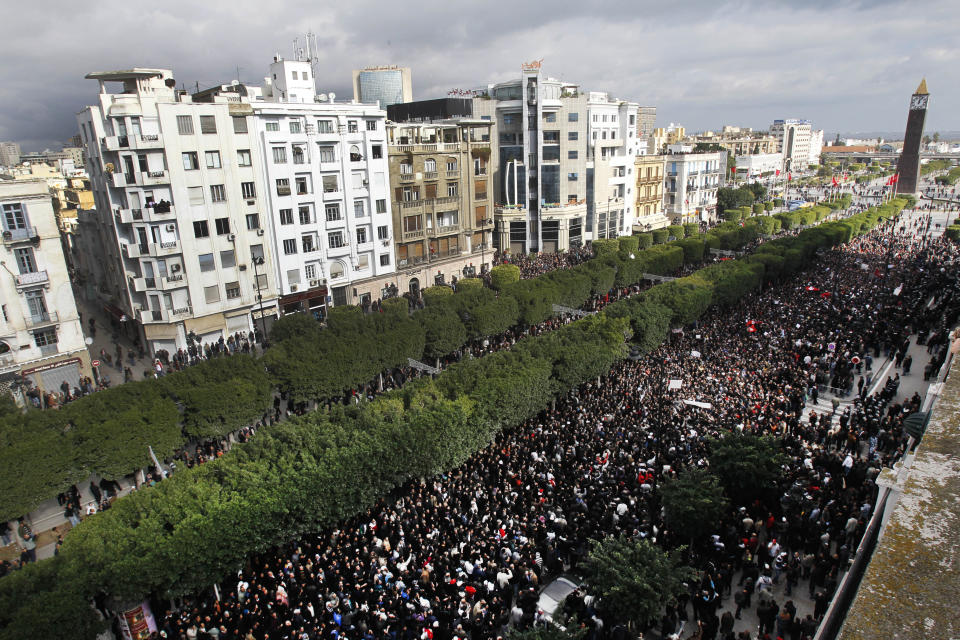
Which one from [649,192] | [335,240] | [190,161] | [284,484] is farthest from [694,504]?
[649,192]

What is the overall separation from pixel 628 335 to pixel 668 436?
1068cm

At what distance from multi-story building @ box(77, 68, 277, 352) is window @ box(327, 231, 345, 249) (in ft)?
17.3

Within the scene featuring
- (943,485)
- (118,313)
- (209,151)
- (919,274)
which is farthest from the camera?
(919,274)

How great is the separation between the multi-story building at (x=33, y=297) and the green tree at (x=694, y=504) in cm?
3397

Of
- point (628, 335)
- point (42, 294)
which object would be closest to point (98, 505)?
point (42, 294)

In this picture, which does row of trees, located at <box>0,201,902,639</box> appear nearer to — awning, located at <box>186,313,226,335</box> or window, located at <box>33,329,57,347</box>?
window, located at <box>33,329,57,347</box>

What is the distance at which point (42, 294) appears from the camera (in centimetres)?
3250

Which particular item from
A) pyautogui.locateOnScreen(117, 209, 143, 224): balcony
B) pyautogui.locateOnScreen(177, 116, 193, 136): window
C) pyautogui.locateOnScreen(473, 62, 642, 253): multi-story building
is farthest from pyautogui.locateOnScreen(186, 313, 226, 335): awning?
pyautogui.locateOnScreen(473, 62, 642, 253): multi-story building

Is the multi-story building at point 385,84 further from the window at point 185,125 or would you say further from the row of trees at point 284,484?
the row of trees at point 284,484

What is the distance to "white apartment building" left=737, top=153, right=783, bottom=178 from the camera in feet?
443

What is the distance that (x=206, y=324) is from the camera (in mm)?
39906

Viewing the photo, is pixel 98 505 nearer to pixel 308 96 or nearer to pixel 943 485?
pixel 943 485

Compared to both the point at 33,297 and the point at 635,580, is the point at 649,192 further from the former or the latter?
the point at 635,580

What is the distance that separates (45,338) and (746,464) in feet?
121
